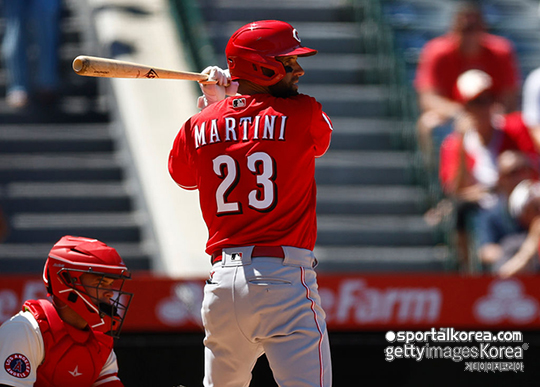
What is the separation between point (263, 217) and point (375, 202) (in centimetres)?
461

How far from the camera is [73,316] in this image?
3418 millimetres

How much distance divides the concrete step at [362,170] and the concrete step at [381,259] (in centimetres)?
74

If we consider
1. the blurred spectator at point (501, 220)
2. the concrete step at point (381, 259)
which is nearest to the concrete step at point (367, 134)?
the concrete step at point (381, 259)

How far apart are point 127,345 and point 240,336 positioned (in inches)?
85.7

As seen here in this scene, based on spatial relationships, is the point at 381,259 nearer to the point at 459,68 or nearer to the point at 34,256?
the point at 459,68

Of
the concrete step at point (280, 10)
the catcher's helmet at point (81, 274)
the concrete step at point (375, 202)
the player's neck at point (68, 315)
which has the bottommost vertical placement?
the player's neck at point (68, 315)

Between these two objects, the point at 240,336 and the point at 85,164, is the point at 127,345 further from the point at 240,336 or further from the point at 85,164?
the point at 85,164

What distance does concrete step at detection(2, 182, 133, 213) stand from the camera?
7703 mm

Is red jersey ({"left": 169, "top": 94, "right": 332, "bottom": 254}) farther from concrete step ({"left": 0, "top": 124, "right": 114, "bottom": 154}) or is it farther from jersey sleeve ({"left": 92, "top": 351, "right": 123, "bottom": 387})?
concrete step ({"left": 0, "top": 124, "right": 114, "bottom": 154})

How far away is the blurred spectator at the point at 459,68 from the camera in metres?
7.39

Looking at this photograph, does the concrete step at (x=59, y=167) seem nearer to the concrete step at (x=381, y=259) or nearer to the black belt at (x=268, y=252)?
the concrete step at (x=381, y=259)

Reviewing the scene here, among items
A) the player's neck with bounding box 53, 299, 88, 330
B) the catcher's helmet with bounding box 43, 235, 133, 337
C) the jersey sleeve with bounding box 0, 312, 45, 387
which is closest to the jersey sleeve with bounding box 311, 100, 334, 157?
the catcher's helmet with bounding box 43, 235, 133, 337

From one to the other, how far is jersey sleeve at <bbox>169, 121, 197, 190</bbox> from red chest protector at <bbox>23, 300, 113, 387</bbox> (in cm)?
72

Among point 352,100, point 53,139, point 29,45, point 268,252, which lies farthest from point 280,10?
point 268,252
